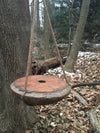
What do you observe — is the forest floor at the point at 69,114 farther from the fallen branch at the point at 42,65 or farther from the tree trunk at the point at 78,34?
the fallen branch at the point at 42,65

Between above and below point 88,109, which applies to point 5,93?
above

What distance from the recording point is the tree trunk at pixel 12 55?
2420 mm

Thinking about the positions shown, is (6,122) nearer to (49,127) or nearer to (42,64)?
(49,127)

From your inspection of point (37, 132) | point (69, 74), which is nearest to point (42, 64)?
point (69, 74)

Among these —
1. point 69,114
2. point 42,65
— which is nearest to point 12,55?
point 69,114

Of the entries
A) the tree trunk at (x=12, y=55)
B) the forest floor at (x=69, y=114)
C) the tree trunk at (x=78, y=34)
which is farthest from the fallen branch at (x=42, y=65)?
the tree trunk at (x=12, y=55)

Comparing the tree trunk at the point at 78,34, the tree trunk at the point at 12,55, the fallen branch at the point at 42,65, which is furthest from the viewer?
the tree trunk at the point at 78,34

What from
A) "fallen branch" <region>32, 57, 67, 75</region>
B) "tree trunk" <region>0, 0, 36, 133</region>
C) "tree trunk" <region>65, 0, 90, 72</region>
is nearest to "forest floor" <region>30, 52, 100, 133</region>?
"tree trunk" <region>0, 0, 36, 133</region>

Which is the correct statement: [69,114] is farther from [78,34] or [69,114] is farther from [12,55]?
[78,34]

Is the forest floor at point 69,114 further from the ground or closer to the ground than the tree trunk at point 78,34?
closer to the ground

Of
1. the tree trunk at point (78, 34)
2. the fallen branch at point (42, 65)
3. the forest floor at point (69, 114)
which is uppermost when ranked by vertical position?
the tree trunk at point (78, 34)

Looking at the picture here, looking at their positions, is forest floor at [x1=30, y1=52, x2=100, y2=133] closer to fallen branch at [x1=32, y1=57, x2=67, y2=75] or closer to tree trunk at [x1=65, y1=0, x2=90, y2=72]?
tree trunk at [x1=65, y1=0, x2=90, y2=72]

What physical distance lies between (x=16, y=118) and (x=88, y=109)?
1975 millimetres

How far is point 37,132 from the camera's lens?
3.03 metres
